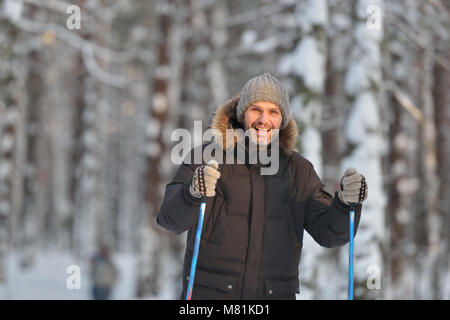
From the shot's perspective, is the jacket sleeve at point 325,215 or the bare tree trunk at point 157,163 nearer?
the jacket sleeve at point 325,215

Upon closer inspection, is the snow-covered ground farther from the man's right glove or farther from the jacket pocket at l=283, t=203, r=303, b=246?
Result: the man's right glove

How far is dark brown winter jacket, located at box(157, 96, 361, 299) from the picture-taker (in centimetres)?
340

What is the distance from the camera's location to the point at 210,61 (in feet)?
49.4

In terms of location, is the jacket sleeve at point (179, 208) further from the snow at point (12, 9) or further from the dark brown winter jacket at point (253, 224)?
the snow at point (12, 9)

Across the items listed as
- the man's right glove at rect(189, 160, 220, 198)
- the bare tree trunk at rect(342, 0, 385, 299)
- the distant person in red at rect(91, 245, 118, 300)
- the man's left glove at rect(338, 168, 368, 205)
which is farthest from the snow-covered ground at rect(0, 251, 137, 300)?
the man's left glove at rect(338, 168, 368, 205)

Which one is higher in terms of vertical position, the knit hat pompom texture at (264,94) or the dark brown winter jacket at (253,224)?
the knit hat pompom texture at (264,94)

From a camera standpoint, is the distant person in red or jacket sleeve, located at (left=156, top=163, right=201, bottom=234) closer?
jacket sleeve, located at (left=156, top=163, right=201, bottom=234)

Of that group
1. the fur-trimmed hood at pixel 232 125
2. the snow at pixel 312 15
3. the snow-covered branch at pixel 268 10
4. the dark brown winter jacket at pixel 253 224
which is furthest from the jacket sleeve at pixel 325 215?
the snow-covered branch at pixel 268 10

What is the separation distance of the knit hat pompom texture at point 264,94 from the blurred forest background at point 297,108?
1.44ft

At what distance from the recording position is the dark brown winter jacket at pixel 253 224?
134 inches

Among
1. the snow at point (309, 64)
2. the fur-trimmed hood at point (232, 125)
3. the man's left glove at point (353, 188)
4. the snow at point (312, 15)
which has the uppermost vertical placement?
the snow at point (312, 15)

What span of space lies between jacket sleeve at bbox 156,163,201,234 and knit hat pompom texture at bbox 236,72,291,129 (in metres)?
0.55

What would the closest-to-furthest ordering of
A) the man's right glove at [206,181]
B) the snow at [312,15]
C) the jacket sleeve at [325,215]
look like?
the man's right glove at [206,181]
the jacket sleeve at [325,215]
the snow at [312,15]

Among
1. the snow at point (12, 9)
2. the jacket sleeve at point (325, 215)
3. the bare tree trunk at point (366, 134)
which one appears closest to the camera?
the jacket sleeve at point (325, 215)
